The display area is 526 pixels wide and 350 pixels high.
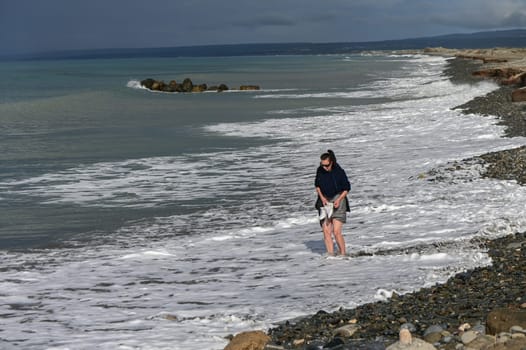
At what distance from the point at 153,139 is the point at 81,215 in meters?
13.9

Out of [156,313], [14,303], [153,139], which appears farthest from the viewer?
[153,139]

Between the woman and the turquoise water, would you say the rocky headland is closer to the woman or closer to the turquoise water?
the woman

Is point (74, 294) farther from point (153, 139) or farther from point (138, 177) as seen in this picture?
point (153, 139)

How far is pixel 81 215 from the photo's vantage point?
1442cm

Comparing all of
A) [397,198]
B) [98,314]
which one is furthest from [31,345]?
[397,198]

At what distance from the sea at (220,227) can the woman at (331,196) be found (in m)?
0.38

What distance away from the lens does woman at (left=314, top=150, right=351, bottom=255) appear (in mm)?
10672

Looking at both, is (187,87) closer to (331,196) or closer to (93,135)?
(93,135)

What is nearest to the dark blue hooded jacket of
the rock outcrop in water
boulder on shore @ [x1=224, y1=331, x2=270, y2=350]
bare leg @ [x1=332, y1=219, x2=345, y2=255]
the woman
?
the woman

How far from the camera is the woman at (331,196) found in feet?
35.0

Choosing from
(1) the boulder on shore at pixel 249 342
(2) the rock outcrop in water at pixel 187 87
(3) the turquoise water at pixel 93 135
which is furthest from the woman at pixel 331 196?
(2) the rock outcrop in water at pixel 187 87

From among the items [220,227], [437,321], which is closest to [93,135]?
[220,227]

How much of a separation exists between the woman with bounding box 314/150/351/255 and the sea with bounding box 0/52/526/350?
0.38m

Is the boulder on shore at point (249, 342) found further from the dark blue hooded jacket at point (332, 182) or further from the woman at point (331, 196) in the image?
the dark blue hooded jacket at point (332, 182)
